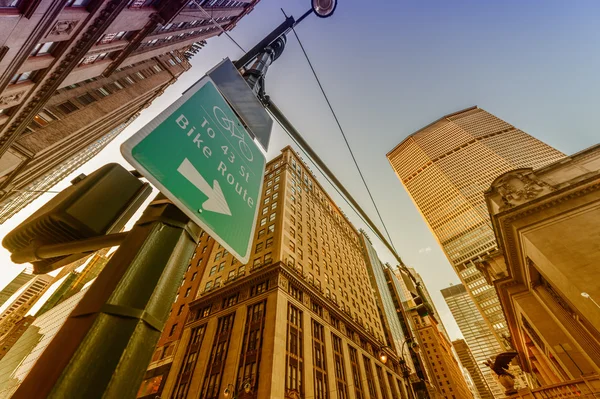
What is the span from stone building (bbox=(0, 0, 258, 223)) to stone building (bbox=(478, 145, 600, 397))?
23688 millimetres

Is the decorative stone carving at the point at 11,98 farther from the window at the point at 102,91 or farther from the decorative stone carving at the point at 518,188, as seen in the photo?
the decorative stone carving at the point at 518,188

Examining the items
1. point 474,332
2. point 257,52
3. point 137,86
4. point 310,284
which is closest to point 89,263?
point 137,86

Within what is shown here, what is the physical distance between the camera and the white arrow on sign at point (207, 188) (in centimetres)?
210

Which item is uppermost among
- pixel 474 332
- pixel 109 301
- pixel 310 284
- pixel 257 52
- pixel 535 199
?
pixel 474 332

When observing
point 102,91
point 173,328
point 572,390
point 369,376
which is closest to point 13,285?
point 173,328

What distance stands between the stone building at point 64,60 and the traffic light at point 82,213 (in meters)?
7.31

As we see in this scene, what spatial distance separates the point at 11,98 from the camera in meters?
16.9

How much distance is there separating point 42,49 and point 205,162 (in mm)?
23089

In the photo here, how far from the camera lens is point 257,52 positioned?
18.3 ft

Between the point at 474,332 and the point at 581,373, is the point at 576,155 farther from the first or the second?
the point at 474,332

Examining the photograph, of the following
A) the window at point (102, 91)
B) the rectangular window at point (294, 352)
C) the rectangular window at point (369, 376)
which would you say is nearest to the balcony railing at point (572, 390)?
the rectangular window at point (294, 352)

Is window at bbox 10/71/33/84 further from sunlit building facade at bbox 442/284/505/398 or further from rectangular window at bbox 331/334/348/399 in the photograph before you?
sunlit building facade at bbox 442/284/505/398

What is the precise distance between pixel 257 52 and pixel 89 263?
17019cm

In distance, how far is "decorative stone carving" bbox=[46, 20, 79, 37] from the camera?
15.3m
